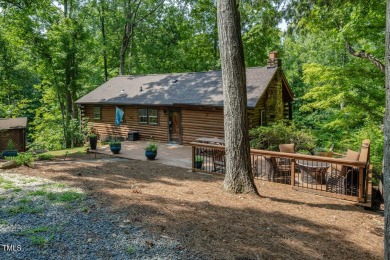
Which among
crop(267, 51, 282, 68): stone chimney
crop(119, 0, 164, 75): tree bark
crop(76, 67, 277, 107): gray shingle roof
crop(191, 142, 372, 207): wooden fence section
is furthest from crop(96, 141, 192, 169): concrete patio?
crop(119, 0, 164, 75): tree bark

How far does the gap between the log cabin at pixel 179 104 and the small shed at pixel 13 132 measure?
477cm

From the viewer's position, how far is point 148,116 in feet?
58.7

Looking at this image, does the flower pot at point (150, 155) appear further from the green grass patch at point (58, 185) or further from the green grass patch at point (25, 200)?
the green grass patch at point (25, 200)

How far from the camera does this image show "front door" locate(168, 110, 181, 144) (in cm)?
1673

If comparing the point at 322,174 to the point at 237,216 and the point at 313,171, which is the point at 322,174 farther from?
the point at 237,216

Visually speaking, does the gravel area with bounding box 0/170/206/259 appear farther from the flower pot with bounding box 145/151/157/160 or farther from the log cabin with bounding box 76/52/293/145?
the log cabin with bounding box 76/52/293/145

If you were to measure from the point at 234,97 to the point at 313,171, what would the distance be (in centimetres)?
338

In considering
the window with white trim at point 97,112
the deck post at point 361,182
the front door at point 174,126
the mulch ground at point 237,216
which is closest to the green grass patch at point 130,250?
the mulch ground at point 237,216

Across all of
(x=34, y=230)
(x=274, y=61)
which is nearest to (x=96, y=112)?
(x=274, y=61)

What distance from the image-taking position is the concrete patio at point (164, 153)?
39.1 feet

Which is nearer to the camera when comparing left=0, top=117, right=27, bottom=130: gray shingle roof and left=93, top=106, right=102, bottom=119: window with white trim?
left=93, top=106, right=102, bottom=119: window with white trim

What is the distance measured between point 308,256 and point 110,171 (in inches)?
268

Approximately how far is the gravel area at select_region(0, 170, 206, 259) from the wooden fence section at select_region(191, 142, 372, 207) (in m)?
4.90

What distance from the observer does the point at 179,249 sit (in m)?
3.81
